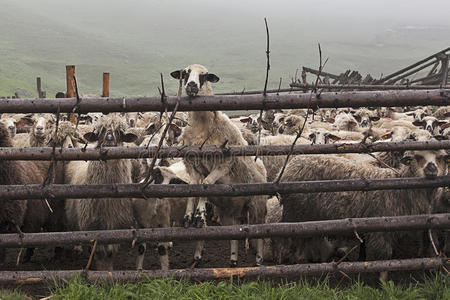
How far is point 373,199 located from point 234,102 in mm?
2070

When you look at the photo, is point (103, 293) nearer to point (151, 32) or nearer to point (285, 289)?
point (285, 289)

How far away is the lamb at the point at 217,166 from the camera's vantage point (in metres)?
5.01

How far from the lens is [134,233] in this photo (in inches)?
161

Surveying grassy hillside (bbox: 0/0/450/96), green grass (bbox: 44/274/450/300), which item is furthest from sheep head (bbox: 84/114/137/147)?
grassy hillside (bbox: 0/0/450/96)

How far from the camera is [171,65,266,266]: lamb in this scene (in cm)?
501

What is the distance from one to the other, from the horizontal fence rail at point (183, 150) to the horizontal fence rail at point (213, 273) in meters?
0.97

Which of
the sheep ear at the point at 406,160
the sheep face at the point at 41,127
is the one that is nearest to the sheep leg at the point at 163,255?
the sheep ear at the point at 406,160

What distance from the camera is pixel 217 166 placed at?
5.08 metres

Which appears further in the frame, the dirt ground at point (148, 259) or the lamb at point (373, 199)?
the dirt ground at point (148, 259)

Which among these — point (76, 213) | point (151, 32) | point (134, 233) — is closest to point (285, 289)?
point (134, 233)

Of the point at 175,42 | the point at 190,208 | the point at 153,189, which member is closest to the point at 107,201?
the point at 190,208

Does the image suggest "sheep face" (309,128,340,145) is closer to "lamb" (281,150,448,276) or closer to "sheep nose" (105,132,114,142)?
"lamb" (281,150,448,276)

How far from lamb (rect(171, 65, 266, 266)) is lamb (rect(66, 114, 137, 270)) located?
0.66m

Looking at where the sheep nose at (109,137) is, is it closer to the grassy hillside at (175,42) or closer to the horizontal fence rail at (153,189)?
the horizontal fence rail at (153,189)
